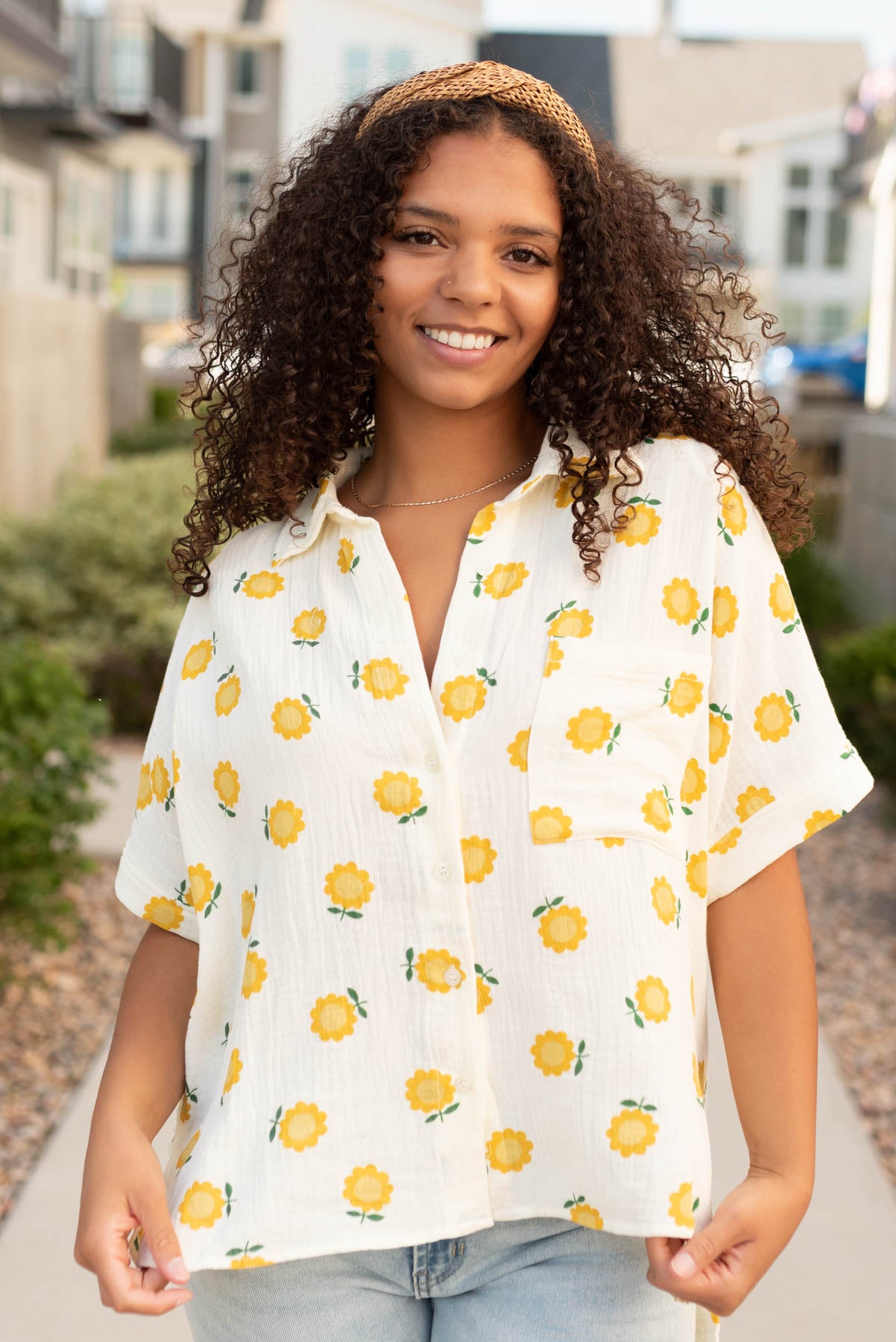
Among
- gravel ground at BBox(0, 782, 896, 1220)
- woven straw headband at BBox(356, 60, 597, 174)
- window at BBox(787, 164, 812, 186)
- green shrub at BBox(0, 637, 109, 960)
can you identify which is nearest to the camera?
woven straw headband at BBox(356, 60, 597, 174)

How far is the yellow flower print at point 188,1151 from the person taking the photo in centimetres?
157

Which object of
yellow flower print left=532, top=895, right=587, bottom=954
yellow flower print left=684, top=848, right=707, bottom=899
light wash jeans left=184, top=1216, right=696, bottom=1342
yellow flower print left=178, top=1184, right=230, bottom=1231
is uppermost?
yellow flower print left=684, top=848, right=707, bottom=899

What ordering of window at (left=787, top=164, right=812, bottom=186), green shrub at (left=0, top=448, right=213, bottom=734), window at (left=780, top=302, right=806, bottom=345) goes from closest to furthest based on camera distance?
1. green shrub at (left=0, top=448, right=213, bottom=734)
2. window at (left=787, top=164, right=812, bottom=186)
3. window at (left=780, top=302, right=806, bottom=345)

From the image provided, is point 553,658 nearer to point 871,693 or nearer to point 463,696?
point 463,696

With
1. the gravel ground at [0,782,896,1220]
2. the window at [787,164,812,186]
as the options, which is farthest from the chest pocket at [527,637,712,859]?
the window at [787,164,812,186]

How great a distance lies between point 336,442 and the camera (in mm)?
1806

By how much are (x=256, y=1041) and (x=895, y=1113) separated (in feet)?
9.64

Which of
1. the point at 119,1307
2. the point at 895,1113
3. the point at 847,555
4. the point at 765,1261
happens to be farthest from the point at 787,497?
the point at 847,555

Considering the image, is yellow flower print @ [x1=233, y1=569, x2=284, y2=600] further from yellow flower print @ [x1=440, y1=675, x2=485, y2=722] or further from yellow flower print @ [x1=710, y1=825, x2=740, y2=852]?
yellow flower print @ [x1=710, y1=825, x2=740, y2=852]

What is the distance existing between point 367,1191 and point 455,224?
3.16 ft

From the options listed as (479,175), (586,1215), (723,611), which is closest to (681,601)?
(723,611)

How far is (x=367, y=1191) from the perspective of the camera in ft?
4.91

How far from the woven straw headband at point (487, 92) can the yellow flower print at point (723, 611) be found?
0.49 m

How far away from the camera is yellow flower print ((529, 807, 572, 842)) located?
1474mm
